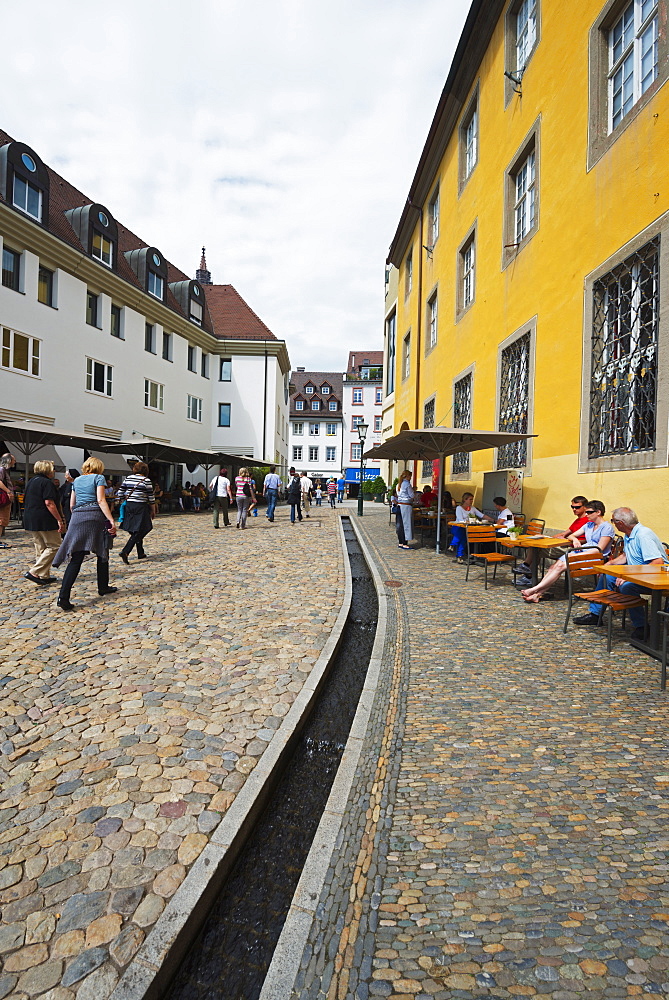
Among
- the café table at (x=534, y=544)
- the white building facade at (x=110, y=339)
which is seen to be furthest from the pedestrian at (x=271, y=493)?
the café table at (x=534, y=544)

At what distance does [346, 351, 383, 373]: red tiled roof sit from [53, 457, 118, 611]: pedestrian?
6060cm

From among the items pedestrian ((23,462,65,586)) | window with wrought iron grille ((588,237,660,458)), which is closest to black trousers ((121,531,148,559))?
pedestrian ((23,462,65,586))

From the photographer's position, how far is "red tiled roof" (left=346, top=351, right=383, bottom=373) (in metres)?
66.0

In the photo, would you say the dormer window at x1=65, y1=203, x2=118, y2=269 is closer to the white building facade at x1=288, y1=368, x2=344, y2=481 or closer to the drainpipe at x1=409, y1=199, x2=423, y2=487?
the drainpipe at x1=409, y1=199, x2=423, y2=487

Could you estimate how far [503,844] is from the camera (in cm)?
262

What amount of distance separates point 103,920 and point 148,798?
808 millimetres

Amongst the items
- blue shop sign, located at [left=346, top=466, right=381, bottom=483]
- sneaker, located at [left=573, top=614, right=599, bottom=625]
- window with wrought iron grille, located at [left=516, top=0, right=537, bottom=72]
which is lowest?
sneaker, located at [left=573, top=614, right=599, bottom=625]

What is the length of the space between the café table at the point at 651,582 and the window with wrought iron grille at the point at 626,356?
8.91 feet

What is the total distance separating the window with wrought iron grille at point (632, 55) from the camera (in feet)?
25.5

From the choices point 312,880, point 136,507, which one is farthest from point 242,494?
point 312,880

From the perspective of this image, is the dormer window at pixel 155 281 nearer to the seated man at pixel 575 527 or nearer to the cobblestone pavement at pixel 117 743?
the cobblestone pavement at pixel 117 743

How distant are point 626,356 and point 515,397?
4307mm

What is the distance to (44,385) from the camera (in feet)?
71.9

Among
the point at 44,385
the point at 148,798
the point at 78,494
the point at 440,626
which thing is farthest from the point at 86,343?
the point at 148,798
